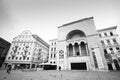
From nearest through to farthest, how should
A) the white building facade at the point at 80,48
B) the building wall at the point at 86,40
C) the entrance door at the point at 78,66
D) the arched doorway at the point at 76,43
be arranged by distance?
the white building facade at the point at 80,48, the building wall at the point at 86,40, the entrance door at the point at 78,66, the arched doorway at the point at 76,43

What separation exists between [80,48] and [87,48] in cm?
228

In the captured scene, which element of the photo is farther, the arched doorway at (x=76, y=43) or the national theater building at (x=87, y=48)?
the arched doorway at (x=76, y=43)

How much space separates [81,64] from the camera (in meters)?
20.0

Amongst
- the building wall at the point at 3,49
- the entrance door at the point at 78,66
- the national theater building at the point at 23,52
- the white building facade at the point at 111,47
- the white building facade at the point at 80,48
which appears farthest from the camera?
the building wall at the point at 3,49

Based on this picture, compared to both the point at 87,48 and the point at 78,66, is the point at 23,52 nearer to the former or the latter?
the point at 78,66

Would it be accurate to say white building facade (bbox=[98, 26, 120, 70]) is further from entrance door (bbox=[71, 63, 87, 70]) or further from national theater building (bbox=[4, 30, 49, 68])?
national theater building (bbox=[4, 30, 49, 68])

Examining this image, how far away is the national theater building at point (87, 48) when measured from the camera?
1741 centimetres

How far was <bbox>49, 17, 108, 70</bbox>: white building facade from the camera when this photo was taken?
17.1 metres

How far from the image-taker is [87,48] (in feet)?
66.2

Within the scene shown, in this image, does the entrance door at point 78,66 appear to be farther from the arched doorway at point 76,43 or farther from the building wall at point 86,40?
the arched doorway at point 76,43

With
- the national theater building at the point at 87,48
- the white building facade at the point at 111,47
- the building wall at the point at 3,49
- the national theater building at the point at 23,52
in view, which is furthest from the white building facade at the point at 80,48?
the building wall at the point at 3,49

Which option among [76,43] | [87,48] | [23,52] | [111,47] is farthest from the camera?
[23,52]

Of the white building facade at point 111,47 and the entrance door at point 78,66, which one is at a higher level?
the white building facade at point 111,47

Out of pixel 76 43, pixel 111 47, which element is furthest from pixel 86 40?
pixel 111 47
